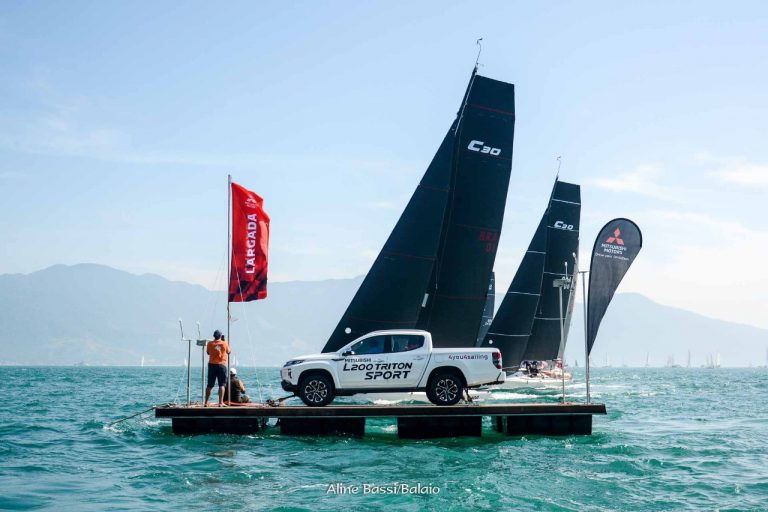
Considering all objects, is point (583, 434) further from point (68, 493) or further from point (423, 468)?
point (68, 493)

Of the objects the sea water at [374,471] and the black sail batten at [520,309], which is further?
the black sail batten at [520,309]

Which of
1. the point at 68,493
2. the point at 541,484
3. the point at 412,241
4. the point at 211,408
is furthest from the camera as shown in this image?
the point at 412,241

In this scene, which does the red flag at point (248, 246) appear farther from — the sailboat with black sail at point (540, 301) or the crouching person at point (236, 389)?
the sailboat with black sail at point (540, 301)

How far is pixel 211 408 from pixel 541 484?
985 cm

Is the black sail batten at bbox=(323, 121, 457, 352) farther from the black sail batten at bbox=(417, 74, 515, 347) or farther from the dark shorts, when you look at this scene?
the dark shorts

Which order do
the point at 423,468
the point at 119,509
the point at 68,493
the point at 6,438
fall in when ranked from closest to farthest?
the point at 119,509 → the point at 68,493 → the point at 423,468 → the point at 6,438

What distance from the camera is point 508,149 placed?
34.4 metres

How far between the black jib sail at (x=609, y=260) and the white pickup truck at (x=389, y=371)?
470cm

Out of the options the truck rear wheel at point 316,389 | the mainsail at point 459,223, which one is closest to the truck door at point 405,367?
the truck rear wheel at point 316,389

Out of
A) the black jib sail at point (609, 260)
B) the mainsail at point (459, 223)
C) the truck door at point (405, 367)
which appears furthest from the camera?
the mainsail at point (459, 223)

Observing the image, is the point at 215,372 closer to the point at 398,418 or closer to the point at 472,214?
the point at 398,418

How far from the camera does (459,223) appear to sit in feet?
113

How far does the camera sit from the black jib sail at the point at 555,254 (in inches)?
2212

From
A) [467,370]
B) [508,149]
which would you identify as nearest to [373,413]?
[467,370]
